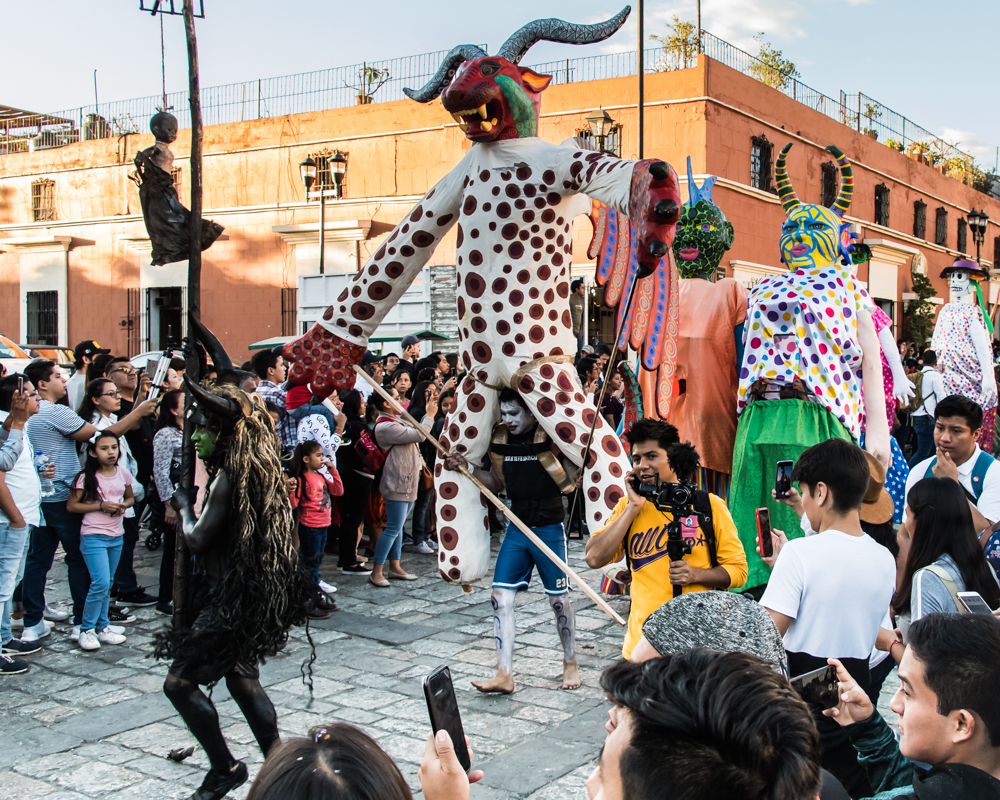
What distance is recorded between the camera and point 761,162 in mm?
20719

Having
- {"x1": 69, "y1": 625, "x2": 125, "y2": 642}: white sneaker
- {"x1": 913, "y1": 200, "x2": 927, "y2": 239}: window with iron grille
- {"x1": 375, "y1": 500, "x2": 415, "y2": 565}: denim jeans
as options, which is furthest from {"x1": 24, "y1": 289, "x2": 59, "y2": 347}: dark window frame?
{"x1": 913, "y1": 200, "x2": 927, "y2": 239}: window with iron grille

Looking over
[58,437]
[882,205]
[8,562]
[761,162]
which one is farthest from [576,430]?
[882,205]

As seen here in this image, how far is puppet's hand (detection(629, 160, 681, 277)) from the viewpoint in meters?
4.04

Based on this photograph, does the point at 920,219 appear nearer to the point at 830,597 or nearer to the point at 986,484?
the point at 986,484

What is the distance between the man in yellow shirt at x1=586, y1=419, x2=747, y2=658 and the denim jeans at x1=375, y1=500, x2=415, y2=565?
344 centimetres

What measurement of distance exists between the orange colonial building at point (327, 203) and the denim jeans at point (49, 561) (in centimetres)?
986

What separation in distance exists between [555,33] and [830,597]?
3123mm

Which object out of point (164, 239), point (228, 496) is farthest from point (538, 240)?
point (228, 496)

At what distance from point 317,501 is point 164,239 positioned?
274 cm

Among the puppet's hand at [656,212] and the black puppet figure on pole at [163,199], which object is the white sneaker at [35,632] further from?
the puppet's hand at [656,212]

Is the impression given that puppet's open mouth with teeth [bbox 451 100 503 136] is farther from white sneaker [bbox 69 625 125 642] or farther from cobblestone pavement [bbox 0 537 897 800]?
white sneaker [bbox 69 625 125 642]

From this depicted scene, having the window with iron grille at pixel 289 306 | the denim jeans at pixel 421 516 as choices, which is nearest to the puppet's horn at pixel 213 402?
the denim jeans at pixel 421 516

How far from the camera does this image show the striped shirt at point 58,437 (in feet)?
18.8

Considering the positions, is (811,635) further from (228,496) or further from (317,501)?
(317,501)
